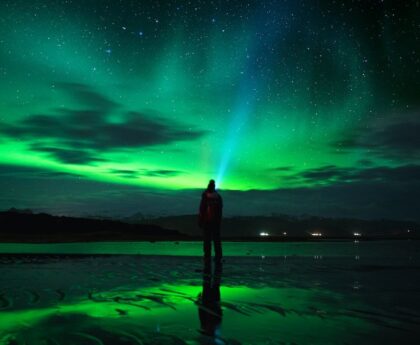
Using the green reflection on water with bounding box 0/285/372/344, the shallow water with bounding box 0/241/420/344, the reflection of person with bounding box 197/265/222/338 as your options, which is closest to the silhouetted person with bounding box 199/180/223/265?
the shallow water with bounding box 0/241/420/344

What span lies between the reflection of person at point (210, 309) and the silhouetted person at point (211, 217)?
17.1ft

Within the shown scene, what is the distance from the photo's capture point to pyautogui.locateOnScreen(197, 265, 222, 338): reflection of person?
428 cm

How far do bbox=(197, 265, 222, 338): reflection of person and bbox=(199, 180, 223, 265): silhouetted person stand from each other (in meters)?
5.22

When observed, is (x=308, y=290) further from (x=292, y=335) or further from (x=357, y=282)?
(x=292, y=335)

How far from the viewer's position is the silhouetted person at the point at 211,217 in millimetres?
13672

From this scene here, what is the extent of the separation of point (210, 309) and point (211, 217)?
8255 mm

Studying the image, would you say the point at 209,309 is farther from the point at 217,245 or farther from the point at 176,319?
the point at 217,245

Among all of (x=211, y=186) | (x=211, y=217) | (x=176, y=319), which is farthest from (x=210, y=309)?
(x=211, y=186)

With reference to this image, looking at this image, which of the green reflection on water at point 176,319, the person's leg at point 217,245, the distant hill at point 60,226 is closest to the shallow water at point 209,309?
the green reflection on water at point 176,319

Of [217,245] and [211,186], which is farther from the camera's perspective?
[211,186]

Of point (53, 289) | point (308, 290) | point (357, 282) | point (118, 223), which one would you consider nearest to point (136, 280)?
point (53, 289)

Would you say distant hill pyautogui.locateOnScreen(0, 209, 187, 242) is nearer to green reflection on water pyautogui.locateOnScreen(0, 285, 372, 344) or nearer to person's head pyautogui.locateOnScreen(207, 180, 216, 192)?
person's head pyautogui.locateOnScreen(207, 180, 216, 192)

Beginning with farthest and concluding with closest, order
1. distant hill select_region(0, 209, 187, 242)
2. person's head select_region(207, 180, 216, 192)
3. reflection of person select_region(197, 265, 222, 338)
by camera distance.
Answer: distant hill select_region(0, 209, 187, 242) < person's head select_region(207, 180, 216, 192) < reflection of person select_region(197, 265, 222, 338)

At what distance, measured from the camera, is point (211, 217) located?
538 inches
